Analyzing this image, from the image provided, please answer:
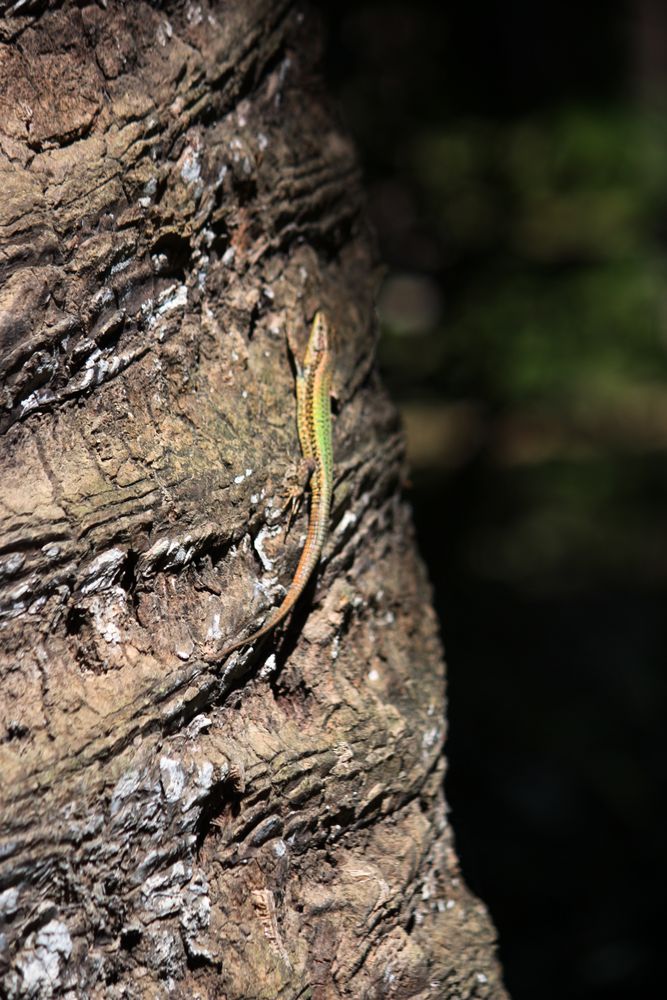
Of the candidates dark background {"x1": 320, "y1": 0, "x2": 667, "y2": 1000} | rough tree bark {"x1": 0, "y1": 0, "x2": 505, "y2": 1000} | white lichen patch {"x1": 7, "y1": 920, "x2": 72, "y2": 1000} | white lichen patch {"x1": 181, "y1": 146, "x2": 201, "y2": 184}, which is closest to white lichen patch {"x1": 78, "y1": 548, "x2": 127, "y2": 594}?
rough tree bark {"x1": 0, "y1": 0, "x2": 505, "y2": 1000}

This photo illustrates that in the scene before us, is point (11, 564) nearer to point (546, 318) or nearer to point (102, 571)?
point (102, 571)

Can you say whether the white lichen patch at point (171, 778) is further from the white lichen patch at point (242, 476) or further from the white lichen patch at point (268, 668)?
the white lichen patch at point (242, 476)

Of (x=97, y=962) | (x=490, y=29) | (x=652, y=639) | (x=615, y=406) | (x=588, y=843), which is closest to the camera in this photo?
(x=97, y=962)

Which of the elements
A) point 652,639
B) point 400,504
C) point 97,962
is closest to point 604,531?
point 652,639

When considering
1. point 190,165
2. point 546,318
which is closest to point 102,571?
point 190,165

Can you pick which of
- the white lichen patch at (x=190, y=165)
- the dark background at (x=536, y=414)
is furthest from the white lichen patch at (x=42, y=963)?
the dark background at (x=536, y=414)

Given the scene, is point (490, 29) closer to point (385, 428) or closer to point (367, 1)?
point (367, 1)
